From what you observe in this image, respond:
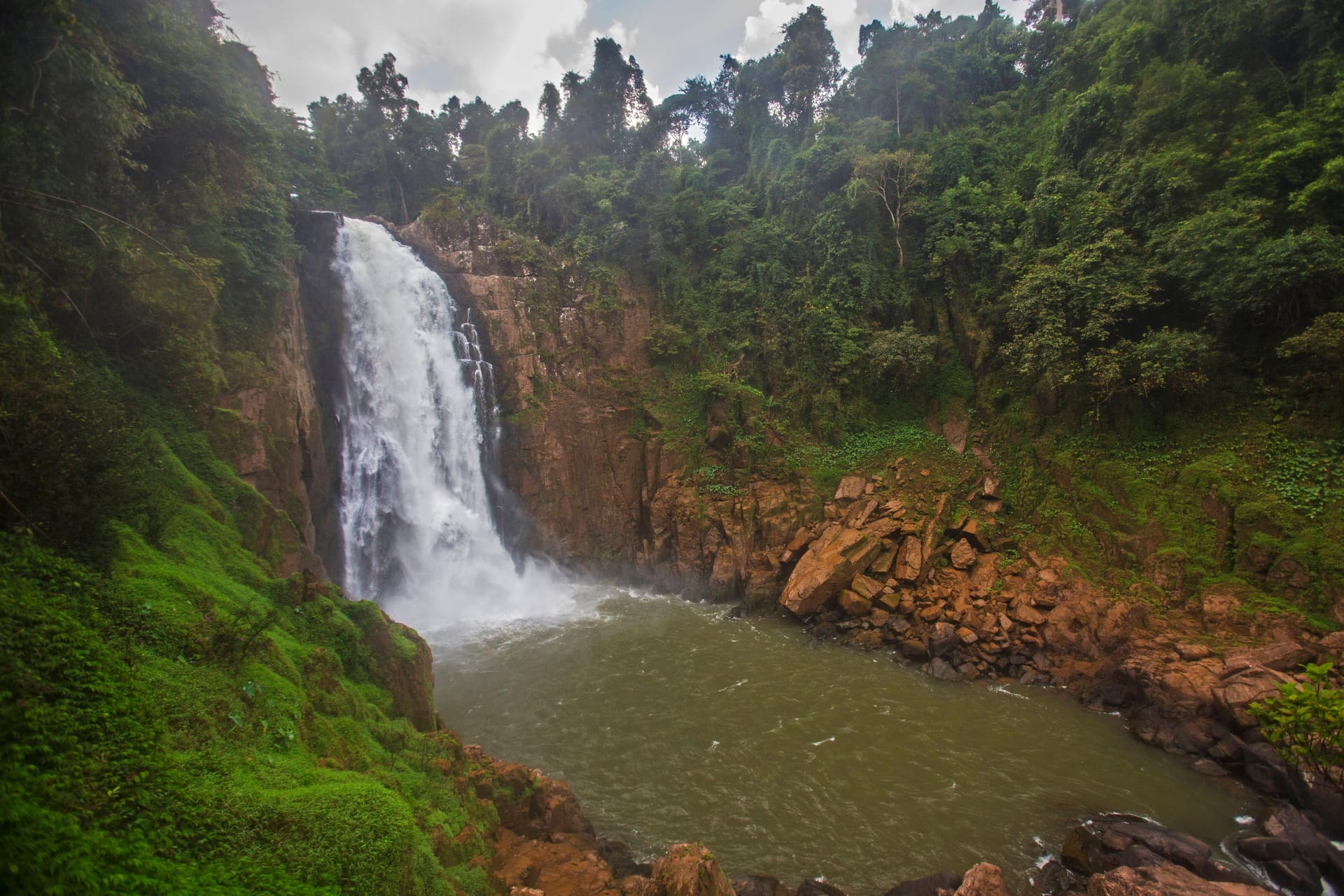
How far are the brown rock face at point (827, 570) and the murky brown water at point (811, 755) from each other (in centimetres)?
119

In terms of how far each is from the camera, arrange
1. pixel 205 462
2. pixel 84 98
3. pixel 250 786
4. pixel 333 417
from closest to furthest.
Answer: pixel 250 786 → pixel 84 98 → pixel 205 462 → pixel 333 417

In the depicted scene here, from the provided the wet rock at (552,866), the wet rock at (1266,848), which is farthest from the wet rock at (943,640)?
the wet rock at (552,866)

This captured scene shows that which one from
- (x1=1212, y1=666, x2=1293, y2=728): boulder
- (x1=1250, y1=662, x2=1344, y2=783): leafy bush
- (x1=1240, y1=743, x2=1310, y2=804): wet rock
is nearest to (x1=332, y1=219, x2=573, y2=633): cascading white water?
(x1=1212, y1=666, x2=1293, y2=728): boulder

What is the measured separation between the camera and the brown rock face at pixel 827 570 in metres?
16.9

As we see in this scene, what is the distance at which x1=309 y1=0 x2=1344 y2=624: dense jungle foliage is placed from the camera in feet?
44.8

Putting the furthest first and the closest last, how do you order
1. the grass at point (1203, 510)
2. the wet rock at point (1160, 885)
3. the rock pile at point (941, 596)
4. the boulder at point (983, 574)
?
the boulder at point (983, 574) < the rock pile at point (941, 596) < the grass at point (1203, 510) < the wet rock at point (1160, 885)

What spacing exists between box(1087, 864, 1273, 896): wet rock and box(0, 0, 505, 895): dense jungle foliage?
7833 mm

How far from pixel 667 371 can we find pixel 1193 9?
70.1 ft

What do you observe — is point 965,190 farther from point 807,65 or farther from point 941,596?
point 941,596

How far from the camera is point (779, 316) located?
24328 mm

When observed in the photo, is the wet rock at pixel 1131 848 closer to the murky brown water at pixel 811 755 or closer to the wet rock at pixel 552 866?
the murky brown water at pixel 811 755

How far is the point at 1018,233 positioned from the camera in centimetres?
2042

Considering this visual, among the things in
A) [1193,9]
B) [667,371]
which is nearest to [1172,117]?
[1193,9]

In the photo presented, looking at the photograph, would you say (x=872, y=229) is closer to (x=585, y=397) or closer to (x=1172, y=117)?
(x=1172, y=117)
